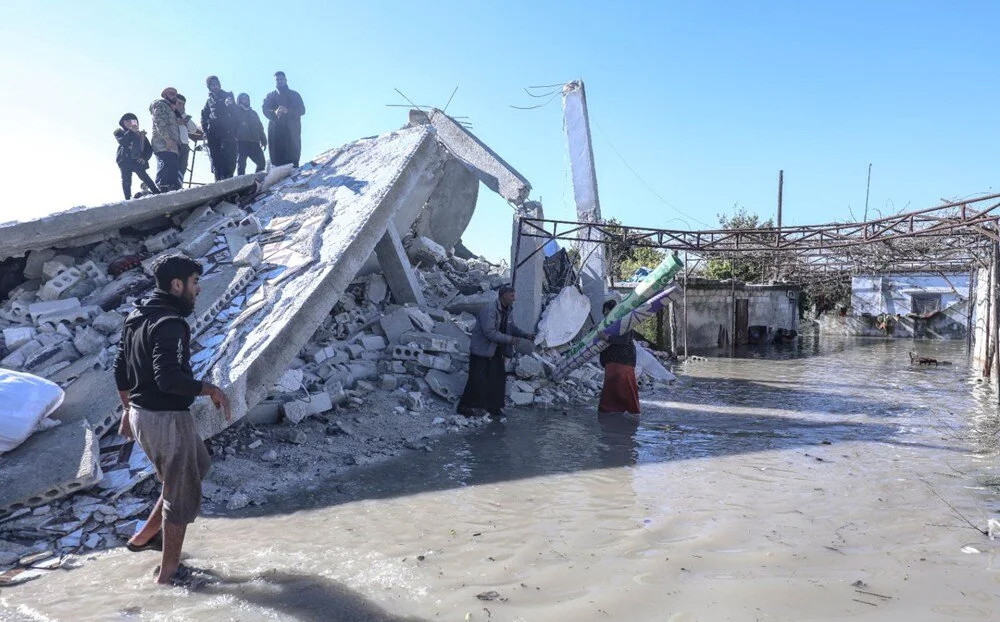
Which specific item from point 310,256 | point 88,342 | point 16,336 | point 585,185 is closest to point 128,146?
point 310,256

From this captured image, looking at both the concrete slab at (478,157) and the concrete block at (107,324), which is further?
the concrete slab at (478,157)

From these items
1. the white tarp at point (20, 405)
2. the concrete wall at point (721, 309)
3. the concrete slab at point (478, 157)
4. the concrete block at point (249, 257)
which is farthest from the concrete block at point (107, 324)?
the concrete wall at point (721, 309)

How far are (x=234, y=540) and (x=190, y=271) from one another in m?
1.75

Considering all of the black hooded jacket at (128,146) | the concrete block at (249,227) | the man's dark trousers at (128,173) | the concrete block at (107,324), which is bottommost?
the concrete block at (107,324)

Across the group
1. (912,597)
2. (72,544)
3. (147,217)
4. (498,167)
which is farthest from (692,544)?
(498,167)

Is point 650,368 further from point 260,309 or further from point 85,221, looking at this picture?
point 85,221

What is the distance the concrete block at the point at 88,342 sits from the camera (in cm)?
562

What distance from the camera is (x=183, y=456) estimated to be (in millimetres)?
3236

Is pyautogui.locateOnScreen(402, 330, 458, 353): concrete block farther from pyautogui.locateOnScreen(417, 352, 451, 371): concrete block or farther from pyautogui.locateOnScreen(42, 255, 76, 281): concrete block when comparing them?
pyautogui.locateOnScreen(42, 255, 76, 281): concrete block

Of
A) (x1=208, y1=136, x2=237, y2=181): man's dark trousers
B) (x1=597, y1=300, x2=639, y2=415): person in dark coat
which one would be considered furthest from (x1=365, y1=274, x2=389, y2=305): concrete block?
(x1=208, y1=136, x2=237, y2=181): man's dark trousers

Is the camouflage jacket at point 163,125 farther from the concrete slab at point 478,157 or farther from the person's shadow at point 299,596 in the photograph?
the person's shadow at point 299,596

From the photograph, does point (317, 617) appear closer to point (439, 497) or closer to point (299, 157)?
point (439, 497)

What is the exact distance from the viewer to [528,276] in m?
11.0

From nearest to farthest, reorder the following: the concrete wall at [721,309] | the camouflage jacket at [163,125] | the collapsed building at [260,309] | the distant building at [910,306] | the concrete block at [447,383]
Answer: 1. the collapsed building at [260,309]
2. the concrete block at [447,383]
3. the camouflage jacket at [163,125]
4. the concrete wall at [721,309]
5. the distant building at [910,306]
